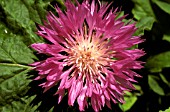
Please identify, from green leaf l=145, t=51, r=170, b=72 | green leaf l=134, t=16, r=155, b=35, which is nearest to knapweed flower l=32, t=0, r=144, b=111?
green leaf l=134, t=16, r=155, b=35

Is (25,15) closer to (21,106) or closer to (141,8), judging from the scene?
(21,106)

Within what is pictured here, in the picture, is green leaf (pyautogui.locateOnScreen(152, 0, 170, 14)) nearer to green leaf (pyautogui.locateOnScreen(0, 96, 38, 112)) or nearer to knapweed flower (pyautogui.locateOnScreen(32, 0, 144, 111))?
knapweed flower (pyautogui.locateOnScreen(32, 0, 144, 111))

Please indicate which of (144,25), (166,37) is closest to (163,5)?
(166,37)

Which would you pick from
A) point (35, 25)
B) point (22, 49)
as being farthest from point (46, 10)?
point (22, 49)

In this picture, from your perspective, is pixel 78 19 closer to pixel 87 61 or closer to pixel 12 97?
pixel 87 61

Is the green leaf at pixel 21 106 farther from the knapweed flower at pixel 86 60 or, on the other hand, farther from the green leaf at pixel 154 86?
the green leaf at pixel 154 86
